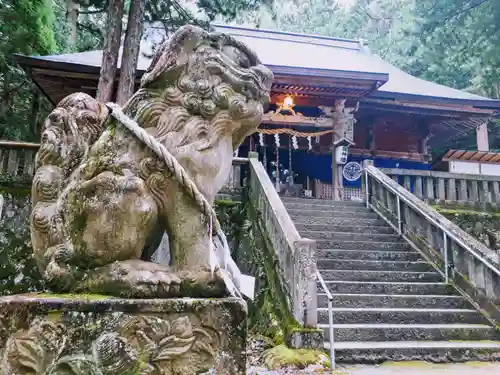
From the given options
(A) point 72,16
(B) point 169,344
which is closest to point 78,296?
(B) point 169,344

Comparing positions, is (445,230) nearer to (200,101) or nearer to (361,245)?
(361,245)

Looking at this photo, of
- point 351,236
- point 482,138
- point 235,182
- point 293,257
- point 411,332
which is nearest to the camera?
point 293,257

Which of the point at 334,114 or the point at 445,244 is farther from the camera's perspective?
the point at 334,114

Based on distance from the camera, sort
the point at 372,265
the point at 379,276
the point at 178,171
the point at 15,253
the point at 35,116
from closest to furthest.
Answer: the point at 178,171 < the point at 379,276 < the point at 372,265 < the point at 15,253 < the point at 35,116

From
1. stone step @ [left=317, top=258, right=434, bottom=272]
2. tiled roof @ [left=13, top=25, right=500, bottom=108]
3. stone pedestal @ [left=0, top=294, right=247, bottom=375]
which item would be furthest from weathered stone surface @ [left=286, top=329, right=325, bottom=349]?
tiled roof @ [left=13, top=25, right=500, bottom=108]

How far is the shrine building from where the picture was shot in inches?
400

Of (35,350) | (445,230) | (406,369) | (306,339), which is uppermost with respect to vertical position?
(445,230)

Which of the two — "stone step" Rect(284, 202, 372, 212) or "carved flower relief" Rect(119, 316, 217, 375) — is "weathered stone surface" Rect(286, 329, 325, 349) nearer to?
"carved flower relief" Rect(119, 316, 217, 375)

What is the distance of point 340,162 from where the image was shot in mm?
11117

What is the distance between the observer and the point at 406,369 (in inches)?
178

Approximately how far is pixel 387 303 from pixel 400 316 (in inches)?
12.3

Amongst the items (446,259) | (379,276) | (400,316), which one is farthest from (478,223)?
(400,316)

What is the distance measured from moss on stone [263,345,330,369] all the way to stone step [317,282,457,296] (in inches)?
55.1

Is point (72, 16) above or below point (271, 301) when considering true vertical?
above
